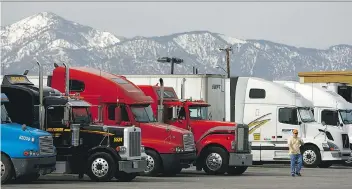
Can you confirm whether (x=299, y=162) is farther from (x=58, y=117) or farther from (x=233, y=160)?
(x=58, y=117)

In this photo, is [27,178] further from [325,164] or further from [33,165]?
[325,164]

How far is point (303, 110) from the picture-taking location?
1523 inches

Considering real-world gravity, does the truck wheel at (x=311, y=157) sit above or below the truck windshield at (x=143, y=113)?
below

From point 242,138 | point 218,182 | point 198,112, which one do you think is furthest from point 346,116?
point 218,182

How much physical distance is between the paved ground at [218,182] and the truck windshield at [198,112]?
1835 millimetres

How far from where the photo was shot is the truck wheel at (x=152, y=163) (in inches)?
1187

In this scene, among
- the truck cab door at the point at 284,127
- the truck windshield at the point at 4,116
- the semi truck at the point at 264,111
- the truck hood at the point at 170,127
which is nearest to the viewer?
the truck windshield at the point at 4,116

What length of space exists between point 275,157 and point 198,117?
5808 millimetres

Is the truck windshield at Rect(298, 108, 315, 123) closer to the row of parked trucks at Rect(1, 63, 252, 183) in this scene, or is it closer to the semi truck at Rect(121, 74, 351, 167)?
the semi truck at Rect(121, 74, 351, 167)

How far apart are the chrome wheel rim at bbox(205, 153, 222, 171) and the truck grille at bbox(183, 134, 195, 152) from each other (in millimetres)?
1408

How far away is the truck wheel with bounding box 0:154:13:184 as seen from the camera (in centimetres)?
2519

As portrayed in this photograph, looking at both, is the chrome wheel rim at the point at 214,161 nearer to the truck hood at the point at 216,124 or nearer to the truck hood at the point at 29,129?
the truck hood at the point at 216,124

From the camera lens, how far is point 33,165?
25578mm

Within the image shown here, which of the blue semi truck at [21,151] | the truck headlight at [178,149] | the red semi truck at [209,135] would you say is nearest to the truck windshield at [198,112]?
the red semi truck at [209,135]
